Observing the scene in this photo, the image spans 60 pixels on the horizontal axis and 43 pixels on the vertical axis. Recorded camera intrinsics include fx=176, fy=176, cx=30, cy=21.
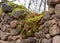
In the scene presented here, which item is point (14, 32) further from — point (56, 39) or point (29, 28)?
point (56, 39)

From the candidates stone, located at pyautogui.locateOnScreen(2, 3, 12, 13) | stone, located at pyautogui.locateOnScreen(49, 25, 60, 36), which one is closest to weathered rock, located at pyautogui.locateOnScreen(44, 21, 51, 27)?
stone, located at pyautogui.locateOnScreen(49, 25, 60, 36)

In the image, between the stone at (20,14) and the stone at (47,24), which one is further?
the stone at (20,14)

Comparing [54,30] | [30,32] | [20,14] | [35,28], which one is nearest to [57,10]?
[54,30]

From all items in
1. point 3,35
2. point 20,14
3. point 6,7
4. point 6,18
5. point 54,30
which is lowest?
point 3,35

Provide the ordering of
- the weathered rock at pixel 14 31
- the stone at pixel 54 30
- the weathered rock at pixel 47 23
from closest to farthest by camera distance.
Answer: the stone at pixel 54 30, the weathered rock at pixel 47 23, the weathered rock at pixel 14 31

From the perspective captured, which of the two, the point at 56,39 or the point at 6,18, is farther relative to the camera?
the point at 6,18

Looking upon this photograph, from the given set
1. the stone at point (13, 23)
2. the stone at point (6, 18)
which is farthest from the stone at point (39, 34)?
the stone at point (6, 18)

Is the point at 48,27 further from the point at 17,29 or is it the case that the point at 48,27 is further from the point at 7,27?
the point at 7,27

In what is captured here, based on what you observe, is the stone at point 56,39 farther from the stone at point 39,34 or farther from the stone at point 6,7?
the stone at point 6,7

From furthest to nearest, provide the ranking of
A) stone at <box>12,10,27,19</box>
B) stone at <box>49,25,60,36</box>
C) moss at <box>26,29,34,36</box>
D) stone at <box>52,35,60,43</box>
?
stone at <box>12,10,27,19</box>, moss at <box>26,29,34,36</box>, stone at <box>49,25,60,36</box>, stone at <box>52,35,60,43</box>

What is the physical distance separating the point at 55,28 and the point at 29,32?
1.42 m

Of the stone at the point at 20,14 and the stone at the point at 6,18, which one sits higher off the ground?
the stone at the point at 20,14

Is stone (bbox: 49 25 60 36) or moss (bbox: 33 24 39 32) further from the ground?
stone (bbox: 49 25 60 36)

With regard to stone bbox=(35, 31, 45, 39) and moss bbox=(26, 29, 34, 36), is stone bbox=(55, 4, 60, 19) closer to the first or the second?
stone bbox=(35, 31, 45, 39)
